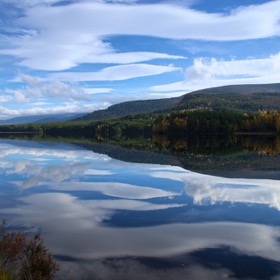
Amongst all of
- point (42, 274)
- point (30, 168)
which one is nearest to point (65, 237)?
point (42, 274)

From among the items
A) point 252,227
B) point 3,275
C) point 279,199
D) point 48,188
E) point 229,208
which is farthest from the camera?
point 48,188

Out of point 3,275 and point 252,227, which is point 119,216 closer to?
point 252,227

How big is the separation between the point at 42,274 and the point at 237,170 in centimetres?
4352

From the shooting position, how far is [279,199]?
3231 centimetres

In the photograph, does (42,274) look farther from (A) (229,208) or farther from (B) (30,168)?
(B) (30,168)

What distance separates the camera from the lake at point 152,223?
17.2 meters

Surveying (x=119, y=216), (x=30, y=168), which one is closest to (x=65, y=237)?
(x=119, y=216)

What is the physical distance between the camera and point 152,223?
2467 centimetres

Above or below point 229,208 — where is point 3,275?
above

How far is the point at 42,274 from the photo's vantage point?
45.8 feet

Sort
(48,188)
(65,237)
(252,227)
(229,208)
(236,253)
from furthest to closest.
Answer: (48,188), (229,208), (252,227), (65,237), (236,253)

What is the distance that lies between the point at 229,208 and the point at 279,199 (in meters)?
5.62

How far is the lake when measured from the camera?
17.2 meters

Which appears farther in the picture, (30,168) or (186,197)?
(30,168)
